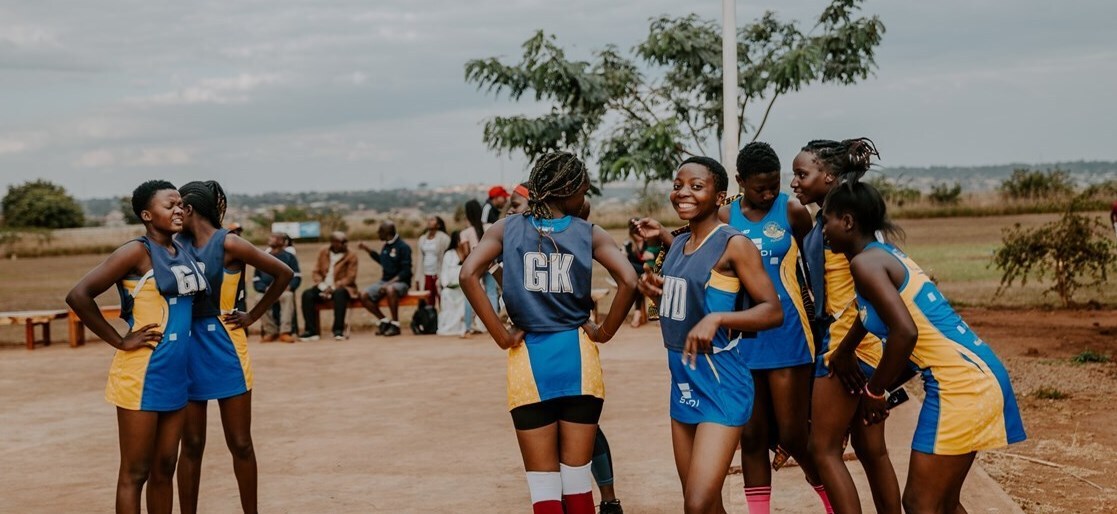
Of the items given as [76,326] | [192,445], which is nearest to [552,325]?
[192,445]

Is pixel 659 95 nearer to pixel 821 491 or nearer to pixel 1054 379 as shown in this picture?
pixel 1054 379

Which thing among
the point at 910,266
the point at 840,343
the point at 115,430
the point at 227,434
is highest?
the point at 910,266

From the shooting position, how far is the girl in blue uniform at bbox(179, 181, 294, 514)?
5879mm

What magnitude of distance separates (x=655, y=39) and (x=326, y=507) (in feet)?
34.0

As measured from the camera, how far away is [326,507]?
6.98 meters

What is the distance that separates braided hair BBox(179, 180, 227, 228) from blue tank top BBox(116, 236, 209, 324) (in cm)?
40

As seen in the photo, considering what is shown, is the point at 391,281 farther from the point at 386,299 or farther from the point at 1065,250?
the point at 1065,250

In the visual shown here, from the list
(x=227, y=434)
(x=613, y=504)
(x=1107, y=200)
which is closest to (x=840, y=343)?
(x=613, y=504)

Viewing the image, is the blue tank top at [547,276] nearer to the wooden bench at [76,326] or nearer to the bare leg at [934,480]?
the bare leg at [934,480]

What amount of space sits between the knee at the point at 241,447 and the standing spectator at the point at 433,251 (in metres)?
11.1

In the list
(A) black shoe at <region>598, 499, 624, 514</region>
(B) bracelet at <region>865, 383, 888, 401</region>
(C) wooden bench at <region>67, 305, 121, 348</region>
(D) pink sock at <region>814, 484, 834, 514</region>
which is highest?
(B) bracelet at <region>865, 383, 888, 401</region>

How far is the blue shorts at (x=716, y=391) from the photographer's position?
4.85 m

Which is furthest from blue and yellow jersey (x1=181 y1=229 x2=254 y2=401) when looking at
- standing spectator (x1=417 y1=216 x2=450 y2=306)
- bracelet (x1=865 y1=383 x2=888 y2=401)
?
standing spectator (x1=417 y1=216 x2=450 y2=306)

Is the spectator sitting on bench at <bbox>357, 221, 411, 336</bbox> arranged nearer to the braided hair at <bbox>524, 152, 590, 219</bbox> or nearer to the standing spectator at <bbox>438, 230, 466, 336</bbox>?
the standing spectator at <bbox>438, 230, 466, 336</bbox>
